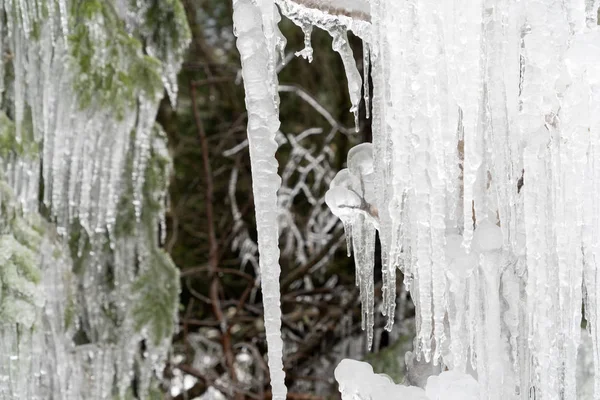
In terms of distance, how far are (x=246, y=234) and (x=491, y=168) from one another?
318 cm

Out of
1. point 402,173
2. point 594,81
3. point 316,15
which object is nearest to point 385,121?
point 402,173

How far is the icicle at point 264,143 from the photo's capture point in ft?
3.38

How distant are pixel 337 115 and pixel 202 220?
1.03 metres

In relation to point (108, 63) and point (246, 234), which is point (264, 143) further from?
point (246, 234)

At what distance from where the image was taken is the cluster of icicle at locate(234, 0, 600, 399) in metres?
0.94

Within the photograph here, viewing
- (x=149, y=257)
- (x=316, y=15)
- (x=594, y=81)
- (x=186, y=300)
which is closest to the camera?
(x=594, y=81)

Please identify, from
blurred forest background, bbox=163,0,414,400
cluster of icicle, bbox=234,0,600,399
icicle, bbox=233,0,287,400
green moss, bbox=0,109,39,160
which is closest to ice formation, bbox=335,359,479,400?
cluster of icicle, bbox=234,0,600,399

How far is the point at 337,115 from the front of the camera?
14.3ft

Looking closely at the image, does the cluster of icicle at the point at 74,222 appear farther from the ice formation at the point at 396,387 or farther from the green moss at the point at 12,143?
the ice formation at the point at 396,387

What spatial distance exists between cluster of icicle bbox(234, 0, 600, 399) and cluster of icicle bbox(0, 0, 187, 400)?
0.84 m

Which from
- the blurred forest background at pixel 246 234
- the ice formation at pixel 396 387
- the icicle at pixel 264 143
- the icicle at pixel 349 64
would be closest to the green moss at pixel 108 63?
the icicle at pixel 349 64

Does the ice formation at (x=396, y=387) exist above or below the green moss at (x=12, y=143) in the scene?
below

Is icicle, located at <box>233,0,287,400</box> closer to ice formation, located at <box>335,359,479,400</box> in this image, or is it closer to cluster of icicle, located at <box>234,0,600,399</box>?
cluster of icicle, located at <box>234,0,600,399</box>

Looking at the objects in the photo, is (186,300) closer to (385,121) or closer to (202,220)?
(202,220)
